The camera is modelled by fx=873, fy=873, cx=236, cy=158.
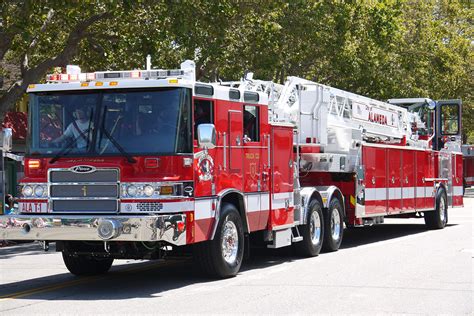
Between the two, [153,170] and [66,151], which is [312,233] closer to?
[153,170]

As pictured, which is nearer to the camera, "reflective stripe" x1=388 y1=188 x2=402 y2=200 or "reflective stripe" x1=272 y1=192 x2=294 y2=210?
"reflective stripe" x1=272 y1=192 x2=294 y2=210

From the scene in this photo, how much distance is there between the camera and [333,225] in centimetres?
1659

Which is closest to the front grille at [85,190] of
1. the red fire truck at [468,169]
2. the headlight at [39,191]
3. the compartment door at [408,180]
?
the headlight at [39,191]

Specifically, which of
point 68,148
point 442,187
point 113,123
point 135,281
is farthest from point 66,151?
point 442,187

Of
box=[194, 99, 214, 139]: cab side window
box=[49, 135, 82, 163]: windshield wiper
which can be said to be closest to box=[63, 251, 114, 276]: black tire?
box=[49, 135, 82, 163]: windshield wiper

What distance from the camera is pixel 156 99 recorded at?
37.1ft

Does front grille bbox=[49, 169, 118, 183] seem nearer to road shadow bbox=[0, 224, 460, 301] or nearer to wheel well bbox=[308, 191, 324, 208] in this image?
road shadow bbox=[0, 224, 460, 301]

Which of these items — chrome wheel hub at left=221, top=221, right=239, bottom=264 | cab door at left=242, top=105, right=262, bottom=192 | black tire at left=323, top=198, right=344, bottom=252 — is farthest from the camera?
black tire at left=323, top=198, right=344, bottom=252

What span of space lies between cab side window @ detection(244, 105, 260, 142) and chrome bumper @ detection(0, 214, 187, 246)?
2436mm

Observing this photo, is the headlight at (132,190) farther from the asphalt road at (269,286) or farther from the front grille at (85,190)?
the asphalt road at (269,286)

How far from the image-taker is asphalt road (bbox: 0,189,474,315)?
32.5 ft

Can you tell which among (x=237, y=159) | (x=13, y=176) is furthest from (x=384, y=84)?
(x=237, y=159)

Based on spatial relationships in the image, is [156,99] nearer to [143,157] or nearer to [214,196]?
[143,157]

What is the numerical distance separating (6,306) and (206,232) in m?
2.79
